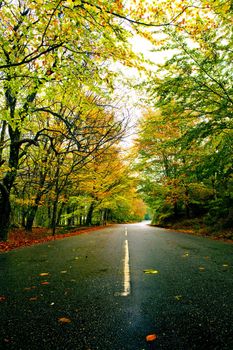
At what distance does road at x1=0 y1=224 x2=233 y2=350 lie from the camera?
2.14m

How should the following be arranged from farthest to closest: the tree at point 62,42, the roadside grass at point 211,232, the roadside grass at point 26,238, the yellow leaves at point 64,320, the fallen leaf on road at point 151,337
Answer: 1. the roadside grass at point 211,232
2. the roadside grass at point 26,238
3. the tree at point 62,42
4. the yellow leaves at point 64,320
5. the fallen leaf on road at point 151,337

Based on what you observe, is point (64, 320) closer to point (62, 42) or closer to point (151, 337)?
point (151, 337)

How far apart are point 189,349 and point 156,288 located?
1676mm

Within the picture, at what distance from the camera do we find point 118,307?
289 cm

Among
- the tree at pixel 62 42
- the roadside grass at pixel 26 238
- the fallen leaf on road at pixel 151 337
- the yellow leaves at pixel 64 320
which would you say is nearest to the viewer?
the fallen leaf on road at pixel 151 337

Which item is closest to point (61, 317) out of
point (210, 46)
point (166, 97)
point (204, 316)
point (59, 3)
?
point (204, 316)

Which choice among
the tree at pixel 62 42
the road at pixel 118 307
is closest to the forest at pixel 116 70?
the tree at pixel 62 42

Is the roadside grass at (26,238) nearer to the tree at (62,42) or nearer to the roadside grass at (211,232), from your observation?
the tree at (62,42)

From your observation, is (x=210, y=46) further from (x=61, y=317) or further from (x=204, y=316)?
(x=61, y=317)

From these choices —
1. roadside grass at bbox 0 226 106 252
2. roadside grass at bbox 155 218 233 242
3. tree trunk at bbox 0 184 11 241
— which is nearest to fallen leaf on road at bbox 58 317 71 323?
roadside grass at bbox 0 226 106 252

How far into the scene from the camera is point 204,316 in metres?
2.59

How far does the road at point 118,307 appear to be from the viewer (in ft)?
7.02

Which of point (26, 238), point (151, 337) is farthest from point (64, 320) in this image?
point (26, 238)

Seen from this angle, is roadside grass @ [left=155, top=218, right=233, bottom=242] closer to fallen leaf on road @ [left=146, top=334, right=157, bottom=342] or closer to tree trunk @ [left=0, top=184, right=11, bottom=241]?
fallen leaf on road @ [left=146, top=334, right=157, bottom=342]
